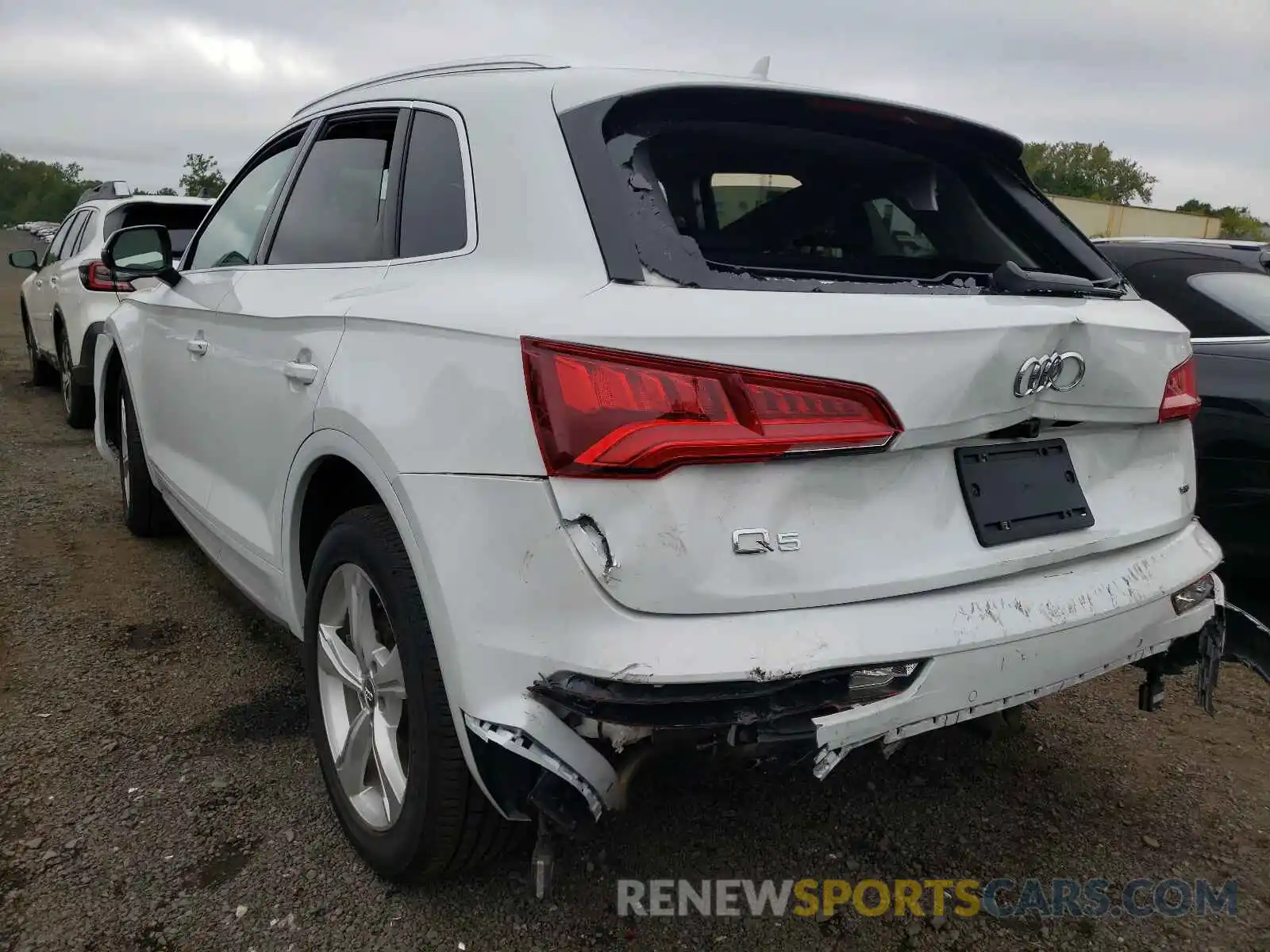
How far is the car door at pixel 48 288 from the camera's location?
25.5 ft

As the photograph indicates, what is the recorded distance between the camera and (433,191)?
2225 millimetres

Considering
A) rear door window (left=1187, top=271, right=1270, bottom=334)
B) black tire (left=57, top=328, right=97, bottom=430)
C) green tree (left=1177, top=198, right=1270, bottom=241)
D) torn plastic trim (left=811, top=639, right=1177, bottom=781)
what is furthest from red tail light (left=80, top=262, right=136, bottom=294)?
green tree (left=1177, top=198, right=1270, bottom=241)

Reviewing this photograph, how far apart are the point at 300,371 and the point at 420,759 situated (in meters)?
0.98

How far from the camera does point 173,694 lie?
312 centimetres

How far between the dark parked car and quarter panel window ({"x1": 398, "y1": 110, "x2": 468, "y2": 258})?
7.35ft

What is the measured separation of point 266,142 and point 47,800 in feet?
7.05

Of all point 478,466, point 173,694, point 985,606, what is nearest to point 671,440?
point 478,466

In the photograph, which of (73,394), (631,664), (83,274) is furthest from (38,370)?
(631,664)

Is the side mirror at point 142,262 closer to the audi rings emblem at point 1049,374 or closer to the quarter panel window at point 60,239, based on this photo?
the audi rings emblem at point 1049,374

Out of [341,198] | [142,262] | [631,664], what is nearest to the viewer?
[631,664]

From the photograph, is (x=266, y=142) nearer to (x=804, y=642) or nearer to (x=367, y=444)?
(x=367, y=444)

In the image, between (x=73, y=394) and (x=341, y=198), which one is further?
(x=73, y=394)

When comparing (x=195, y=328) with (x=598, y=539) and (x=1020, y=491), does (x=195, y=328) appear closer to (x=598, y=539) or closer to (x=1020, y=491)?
(x=598, y=539)

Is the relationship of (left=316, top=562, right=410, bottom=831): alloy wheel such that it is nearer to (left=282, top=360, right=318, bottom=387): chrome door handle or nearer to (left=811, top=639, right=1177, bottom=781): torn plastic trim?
(left=282, top=360, right=318, bottom=387): chrome door handle
